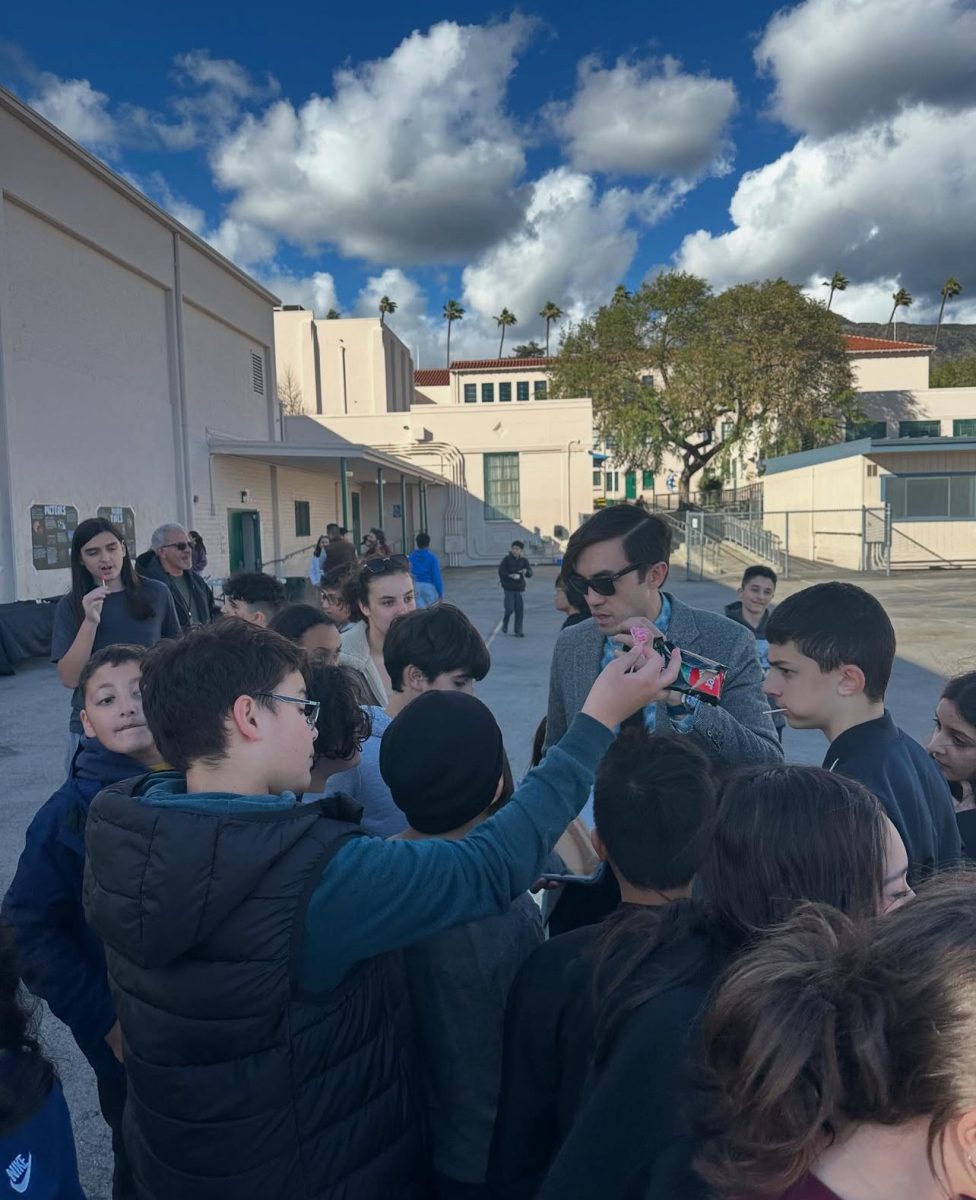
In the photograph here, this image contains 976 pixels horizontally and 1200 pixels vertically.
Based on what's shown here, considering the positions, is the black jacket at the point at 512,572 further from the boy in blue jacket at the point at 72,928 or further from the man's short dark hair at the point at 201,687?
the man's short dark hair at the point at 201,687

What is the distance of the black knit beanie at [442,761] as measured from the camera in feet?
5.19

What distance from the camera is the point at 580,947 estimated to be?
4.60 feet

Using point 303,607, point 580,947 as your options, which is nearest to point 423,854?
point 580,947

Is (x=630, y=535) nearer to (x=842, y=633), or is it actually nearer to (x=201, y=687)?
(x=842, y=633)

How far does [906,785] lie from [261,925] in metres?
1.62

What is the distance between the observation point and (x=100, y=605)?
3852 millimetres

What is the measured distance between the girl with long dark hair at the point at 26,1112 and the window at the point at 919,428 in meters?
46.4

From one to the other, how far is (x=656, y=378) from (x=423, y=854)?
41338 millimetres

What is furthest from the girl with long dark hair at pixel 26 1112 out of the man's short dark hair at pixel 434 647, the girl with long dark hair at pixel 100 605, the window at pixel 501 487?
the window at pixel 501 487

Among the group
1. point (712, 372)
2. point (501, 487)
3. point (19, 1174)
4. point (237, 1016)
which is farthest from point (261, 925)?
point (712, 372)

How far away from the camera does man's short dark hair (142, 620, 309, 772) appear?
4.77ft

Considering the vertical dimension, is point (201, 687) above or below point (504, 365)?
below

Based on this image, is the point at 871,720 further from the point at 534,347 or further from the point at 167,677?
the point at 534,347

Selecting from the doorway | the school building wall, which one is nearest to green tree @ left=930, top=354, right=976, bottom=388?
the doorway
